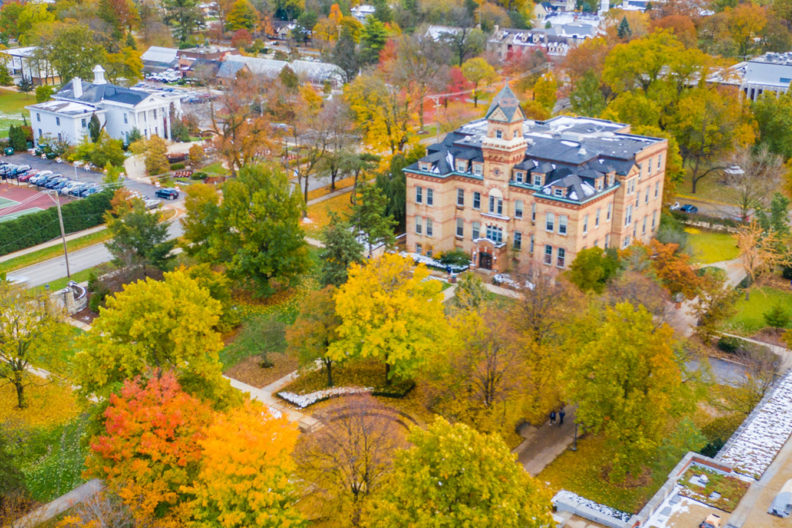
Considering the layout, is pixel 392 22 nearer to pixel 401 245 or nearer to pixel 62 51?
pixel 62 51

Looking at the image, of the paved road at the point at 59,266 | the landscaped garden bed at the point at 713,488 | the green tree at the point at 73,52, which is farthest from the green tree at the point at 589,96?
the green tree at the point at 73,52

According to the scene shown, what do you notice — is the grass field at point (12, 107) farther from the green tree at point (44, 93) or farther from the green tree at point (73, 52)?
the green tree at point (73, 52)

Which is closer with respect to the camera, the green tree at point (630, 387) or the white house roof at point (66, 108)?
the green tree at point (630, 387)

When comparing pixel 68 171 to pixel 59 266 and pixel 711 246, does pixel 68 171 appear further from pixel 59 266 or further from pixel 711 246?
pixel 711 246

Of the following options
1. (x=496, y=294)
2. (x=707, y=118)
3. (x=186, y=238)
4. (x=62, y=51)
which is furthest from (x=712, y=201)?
(x=62, y=51)

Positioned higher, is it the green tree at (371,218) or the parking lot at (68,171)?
the green tree at (371,218)

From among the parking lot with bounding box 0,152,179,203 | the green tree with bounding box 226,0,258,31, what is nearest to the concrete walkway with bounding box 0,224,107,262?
the parking lot with bounding box 0,152,179,203

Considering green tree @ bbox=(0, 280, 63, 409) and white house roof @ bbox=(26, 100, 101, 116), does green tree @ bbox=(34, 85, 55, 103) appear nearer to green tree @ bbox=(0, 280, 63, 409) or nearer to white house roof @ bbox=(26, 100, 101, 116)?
white house roof @ bbox=(26, 100, 101, 116)
